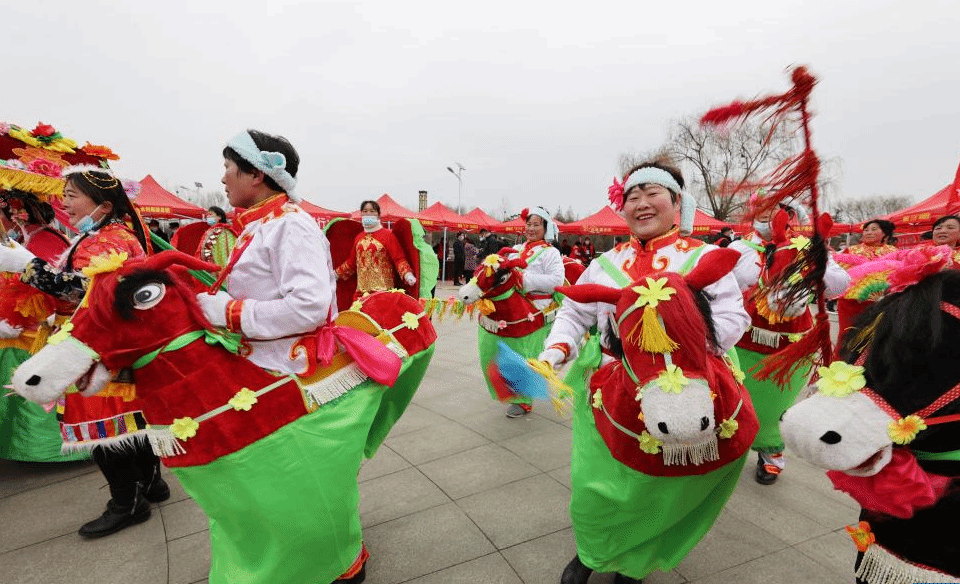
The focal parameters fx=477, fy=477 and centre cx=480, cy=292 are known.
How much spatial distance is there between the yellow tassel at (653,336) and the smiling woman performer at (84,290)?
280 cm

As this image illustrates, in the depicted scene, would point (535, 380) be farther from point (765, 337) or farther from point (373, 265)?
point (373, 265)

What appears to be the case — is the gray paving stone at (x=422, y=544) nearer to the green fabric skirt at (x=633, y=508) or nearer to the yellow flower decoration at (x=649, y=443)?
the green fabric skirt at (x=633, y=508)

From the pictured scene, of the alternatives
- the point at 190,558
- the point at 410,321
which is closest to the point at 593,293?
the point at 410,321

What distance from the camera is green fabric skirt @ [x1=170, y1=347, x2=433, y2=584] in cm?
186

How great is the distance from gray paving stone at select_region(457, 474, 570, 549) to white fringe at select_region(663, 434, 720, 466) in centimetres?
135

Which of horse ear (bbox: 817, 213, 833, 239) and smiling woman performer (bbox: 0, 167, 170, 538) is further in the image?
smiling woman performer (bbox: 0, 167, 170, 538)

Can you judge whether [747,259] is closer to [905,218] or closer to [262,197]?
[262,197]

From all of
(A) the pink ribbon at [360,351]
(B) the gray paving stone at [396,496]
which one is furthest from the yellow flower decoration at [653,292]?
(B) the gray paving stone at [396,496]

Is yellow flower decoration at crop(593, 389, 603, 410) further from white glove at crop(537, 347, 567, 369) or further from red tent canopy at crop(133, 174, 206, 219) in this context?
red tent canopy at crop(133, 174, 206, 219)

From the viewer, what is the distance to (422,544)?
9.17ft

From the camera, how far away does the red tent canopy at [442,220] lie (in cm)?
1947

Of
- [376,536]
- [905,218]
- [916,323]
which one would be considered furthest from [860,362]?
[905,218]

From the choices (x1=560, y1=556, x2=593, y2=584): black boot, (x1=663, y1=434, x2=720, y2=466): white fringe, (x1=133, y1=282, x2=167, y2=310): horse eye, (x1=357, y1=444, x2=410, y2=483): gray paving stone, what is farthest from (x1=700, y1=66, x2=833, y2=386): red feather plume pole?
(x1=357, y1=444, x2=410, y2=483): gray paving stone

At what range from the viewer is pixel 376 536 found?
288cm
